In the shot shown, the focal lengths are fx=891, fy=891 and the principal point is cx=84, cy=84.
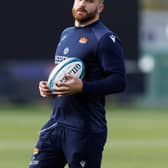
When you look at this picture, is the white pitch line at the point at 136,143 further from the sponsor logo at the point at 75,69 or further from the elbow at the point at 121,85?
the sponsor logo at the point at 75,69

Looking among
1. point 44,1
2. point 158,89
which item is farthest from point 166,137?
point 158,89

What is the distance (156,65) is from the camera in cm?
2784

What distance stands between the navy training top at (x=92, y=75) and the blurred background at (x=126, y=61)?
10618 millimetres

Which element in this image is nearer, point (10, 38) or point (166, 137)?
point (166, 137)

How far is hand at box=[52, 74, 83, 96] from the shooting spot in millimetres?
6785

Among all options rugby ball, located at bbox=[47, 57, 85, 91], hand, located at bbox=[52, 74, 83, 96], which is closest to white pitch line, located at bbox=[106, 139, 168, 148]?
rugby ball, located at bbox=[47, 57, 85, 91]

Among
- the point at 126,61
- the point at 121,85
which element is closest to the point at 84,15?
the point at 121,85

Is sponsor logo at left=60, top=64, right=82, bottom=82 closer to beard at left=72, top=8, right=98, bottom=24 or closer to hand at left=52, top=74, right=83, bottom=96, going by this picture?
hand at left=52, top=74, right=83, bottom=96

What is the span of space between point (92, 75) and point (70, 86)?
370 millimetres

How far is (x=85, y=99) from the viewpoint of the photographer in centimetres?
707

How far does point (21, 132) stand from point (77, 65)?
12262 mm

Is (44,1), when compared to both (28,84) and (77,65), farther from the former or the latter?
(77,65)

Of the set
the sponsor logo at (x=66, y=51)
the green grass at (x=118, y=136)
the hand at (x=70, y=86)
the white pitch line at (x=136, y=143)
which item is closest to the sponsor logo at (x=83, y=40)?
the sponsor logo at (x=66, y=51)

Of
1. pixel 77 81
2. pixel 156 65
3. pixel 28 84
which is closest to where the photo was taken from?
pixel 77 81
